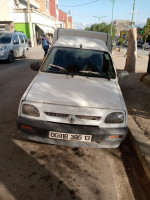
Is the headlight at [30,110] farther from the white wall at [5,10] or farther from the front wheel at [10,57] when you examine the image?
the white wall at [5,10]

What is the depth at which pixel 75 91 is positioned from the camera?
116 inches

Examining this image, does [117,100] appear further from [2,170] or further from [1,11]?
[1,11]

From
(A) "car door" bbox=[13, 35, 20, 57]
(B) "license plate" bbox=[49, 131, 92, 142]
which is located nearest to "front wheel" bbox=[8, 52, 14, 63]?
(A) "car door" bbox=[13, 35, 20, 57]

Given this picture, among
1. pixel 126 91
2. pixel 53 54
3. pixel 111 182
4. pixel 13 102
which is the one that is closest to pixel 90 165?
pixel 111 182

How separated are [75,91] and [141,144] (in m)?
1.60

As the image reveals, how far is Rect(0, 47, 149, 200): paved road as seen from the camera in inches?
90.0

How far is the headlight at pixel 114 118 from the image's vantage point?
8.54 feet

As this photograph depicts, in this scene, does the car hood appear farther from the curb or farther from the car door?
the car door

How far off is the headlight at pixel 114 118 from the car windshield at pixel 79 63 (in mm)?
1158

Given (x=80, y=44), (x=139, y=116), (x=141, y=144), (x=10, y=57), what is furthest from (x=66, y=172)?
(x=10, y=57)

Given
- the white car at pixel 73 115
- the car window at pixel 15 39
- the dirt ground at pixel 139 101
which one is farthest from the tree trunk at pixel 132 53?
the car window at pixel 15 39

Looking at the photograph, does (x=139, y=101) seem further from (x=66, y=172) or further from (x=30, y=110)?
(x=30, y=110)

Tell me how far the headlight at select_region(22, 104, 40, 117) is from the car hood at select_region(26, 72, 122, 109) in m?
0.11

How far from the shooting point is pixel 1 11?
27188 millimetres
